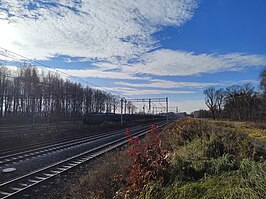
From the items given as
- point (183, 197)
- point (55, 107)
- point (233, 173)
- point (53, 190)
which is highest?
point (55, 107)

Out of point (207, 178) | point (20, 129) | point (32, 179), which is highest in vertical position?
point (207, 178)

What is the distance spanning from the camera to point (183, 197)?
15.3 feet

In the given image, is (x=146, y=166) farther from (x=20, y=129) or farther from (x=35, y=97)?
(x=35, y=97)

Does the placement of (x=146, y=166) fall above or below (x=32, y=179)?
above

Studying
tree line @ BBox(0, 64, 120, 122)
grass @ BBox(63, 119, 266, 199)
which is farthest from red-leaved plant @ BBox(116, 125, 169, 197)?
tree line @ BBox(0, 64, 120, 122)

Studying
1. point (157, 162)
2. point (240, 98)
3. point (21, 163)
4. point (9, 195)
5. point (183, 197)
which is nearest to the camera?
point (183, 197)

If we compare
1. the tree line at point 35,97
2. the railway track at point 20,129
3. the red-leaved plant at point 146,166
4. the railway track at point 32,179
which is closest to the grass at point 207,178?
the red-leaved plant at point 146,166

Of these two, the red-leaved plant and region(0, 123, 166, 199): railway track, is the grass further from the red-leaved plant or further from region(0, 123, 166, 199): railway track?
region(0, 123, 166, 199): railway track

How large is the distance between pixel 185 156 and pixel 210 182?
2.00 m

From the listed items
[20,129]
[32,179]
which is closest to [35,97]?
[20,129]

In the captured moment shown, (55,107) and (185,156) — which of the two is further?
(55,107)

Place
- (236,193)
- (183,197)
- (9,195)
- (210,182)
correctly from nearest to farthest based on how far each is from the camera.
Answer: (236,193)
(183,197)
(210,182)
(9,195)

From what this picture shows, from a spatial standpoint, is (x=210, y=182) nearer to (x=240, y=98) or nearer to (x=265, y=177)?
(x=265, y=177)

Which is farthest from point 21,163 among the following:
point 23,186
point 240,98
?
point 240,98
